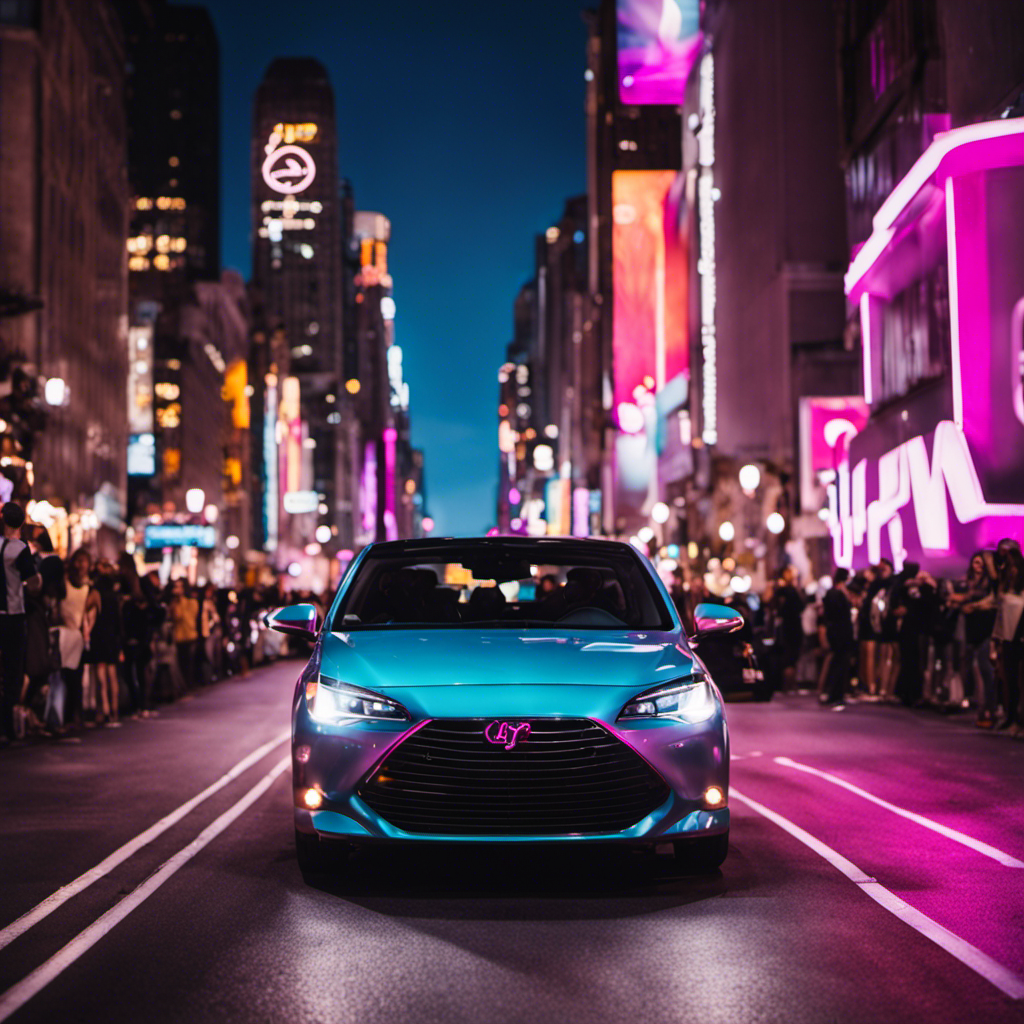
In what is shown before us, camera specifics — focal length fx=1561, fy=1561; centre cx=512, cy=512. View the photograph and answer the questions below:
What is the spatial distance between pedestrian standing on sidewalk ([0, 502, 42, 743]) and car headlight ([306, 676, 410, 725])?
24.7ft

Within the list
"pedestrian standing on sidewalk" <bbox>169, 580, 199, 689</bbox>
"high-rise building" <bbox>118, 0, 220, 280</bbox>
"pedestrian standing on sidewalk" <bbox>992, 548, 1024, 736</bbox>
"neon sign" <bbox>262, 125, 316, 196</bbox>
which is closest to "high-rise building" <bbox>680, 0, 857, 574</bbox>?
"neon sign" <bbox>262, 125, 316, 196</bbox>

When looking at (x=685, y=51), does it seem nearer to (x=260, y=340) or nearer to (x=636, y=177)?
(x=636, y=177)

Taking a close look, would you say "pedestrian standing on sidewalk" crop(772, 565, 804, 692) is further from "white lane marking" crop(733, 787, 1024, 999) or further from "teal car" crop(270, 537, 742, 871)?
"teal car" crop(270, 537, 742, 871)

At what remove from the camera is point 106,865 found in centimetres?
785

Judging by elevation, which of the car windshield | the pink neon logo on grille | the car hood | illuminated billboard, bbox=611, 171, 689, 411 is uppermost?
illuminated billboard, bbox=611, 171, 689, 411

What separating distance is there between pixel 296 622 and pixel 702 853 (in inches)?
92.7

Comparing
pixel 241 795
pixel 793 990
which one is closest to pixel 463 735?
pixel 793 990

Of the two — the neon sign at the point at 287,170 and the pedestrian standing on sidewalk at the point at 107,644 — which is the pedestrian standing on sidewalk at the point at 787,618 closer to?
the pedestrian standing on sidewalk at the point at 107,644

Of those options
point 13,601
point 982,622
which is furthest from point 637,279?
point 13,601

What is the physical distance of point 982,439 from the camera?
27250 millimetres

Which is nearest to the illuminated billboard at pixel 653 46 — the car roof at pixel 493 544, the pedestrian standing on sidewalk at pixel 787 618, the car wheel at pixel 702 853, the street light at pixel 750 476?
the street light at pixel 750 476

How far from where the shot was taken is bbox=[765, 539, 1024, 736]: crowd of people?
52.4 feet

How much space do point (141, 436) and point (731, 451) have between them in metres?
41.0

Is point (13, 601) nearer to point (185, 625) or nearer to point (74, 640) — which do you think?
point (74, 640)
